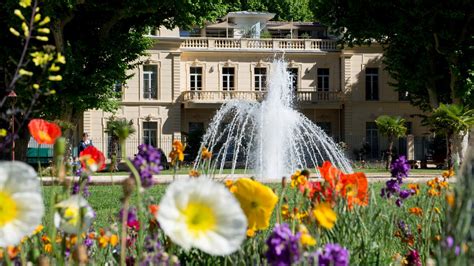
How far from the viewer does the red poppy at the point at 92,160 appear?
188cm

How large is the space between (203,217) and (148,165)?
0.30 metres

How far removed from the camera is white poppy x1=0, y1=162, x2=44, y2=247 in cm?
141

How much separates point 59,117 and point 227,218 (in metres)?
18.1

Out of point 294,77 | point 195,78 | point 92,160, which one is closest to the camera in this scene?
point 92,160

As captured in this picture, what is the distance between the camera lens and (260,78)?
35.1 meters

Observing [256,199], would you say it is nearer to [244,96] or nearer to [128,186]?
[128,186]

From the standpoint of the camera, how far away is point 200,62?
1351 inches

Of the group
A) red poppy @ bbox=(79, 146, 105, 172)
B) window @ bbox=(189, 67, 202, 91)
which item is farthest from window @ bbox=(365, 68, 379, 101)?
red poppy @ bbox=(79, 146, 105, 172)

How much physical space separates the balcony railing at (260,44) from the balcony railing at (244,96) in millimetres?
2232

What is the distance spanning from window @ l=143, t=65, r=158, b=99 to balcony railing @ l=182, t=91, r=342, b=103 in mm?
1411

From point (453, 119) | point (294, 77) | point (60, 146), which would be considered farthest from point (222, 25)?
point (60, 146)

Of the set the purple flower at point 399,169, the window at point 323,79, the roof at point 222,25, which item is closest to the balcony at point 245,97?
the window at point 323,79

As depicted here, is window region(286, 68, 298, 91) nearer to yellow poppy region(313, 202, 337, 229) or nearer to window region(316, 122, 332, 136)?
window region(316, 122, 332, 136)

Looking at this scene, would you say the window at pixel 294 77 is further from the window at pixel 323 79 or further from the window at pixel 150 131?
the window at pixel 150 131
